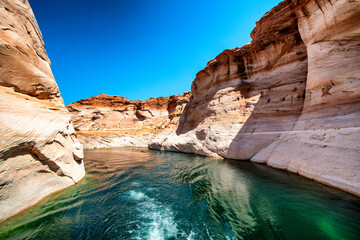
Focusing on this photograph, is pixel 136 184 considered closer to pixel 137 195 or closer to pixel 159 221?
pixel 137 195

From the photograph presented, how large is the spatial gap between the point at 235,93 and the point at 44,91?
11.2 m

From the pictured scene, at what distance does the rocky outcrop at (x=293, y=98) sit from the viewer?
180 inches

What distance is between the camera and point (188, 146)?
12008mm

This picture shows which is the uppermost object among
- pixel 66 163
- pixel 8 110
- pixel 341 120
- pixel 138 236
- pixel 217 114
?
pixel 217 114

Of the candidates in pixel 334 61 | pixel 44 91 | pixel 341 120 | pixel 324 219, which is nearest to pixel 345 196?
pixel 324 219

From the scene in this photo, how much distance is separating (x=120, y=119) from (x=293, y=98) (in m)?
34.8

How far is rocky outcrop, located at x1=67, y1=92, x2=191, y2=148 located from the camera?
24.4m

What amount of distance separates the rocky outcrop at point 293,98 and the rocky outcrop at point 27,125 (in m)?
7.97

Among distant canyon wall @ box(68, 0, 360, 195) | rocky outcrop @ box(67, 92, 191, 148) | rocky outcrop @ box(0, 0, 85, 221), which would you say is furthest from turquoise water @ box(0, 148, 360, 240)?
rocky outcrop @ box(67, 92, 191, 148)

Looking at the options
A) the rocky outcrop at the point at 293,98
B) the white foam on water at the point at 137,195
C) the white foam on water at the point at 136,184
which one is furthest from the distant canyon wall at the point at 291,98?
the white foam on water at the point at 136,184

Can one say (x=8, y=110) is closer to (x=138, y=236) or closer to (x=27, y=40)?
(x=27, y=40)

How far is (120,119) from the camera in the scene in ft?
113

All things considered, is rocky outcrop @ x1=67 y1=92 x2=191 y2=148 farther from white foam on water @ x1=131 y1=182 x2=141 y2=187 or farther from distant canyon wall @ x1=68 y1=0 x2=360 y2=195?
white foam on water @ x1=131 y1=182 x2=141 y2=187

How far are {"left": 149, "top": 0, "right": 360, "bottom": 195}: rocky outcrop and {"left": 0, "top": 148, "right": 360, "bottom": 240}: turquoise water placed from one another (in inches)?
51.4
